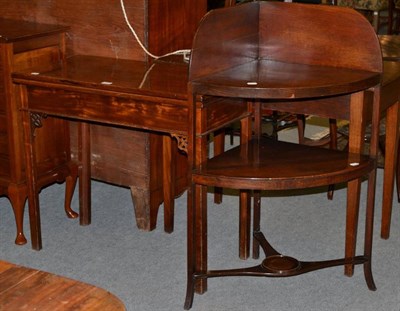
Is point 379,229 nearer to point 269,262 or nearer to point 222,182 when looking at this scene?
point 269,262

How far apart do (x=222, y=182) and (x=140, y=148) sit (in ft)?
3.67

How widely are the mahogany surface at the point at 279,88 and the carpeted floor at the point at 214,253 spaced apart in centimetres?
13

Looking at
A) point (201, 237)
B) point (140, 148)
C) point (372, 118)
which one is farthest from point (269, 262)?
point (140, 148)

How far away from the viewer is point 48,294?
7.57 ft

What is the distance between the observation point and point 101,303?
2.24m

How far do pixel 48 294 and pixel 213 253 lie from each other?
1.72m

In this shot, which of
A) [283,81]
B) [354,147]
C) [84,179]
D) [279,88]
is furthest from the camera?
[84,179]

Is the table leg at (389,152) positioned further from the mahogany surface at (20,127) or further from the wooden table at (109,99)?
the mahogany surface at (20,127)

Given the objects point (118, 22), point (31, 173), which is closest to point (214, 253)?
point (31, 173)

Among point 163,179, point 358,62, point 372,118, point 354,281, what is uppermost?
point 358,62

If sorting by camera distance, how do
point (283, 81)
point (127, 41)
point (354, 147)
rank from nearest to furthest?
point (283, 81) < point (354, 147) < point (127, 41)

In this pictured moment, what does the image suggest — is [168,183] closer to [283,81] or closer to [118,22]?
[118,22]

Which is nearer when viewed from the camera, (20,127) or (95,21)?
(20,127)

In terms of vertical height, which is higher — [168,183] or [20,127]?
[20,127]
